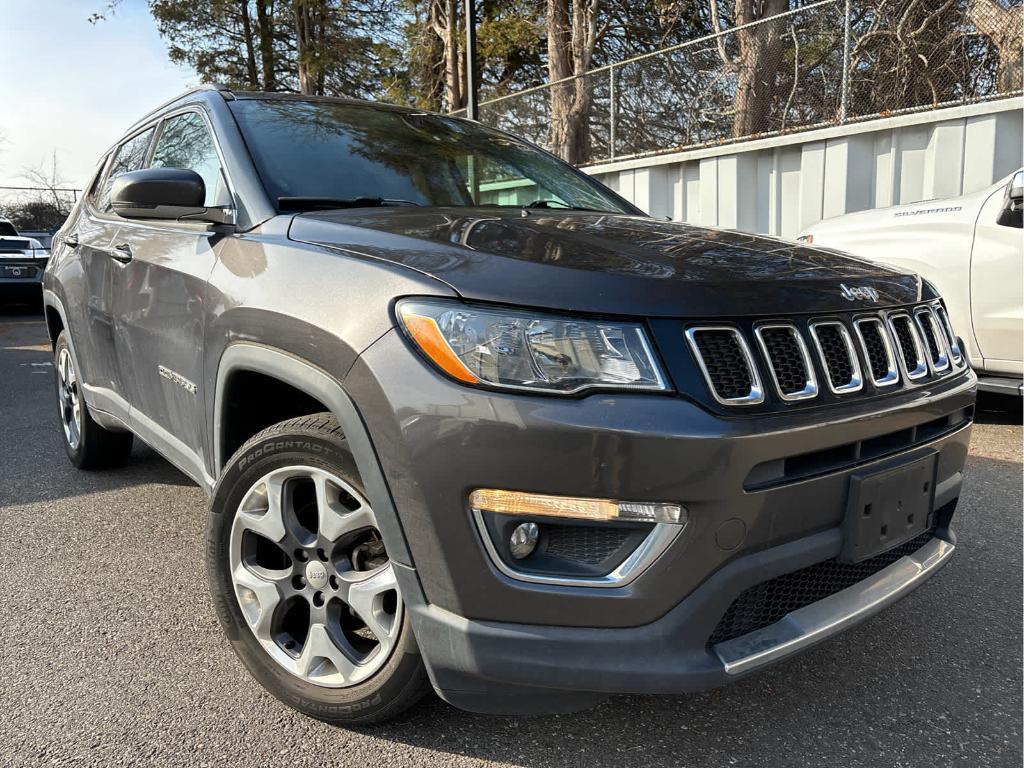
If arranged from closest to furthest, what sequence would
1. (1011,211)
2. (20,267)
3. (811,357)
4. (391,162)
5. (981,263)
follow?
(811,357)
(391,162)
(1011,211)
(981,263)
(20,267)

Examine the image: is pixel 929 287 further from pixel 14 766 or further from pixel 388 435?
pixel 14 766

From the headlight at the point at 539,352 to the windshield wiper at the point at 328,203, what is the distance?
927 millimetres

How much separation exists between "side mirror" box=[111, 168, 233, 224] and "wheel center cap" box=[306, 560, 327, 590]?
103 centimetres

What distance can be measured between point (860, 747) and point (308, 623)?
1.41 metres

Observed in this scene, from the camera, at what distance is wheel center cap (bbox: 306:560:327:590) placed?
2.00m

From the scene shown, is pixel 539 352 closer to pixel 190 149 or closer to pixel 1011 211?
pixel 190 149

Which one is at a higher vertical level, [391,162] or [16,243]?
[391,162]

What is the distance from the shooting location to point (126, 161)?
3.84 metres

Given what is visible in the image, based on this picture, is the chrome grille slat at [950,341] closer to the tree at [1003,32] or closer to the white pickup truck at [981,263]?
the white pickup truck at [981,263]

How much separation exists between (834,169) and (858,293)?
310 inches

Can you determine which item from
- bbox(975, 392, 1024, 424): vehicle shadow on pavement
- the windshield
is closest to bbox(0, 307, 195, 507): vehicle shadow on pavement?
the windshield

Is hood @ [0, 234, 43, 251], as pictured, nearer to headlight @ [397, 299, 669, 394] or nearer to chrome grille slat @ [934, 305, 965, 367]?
headlight @ [397, 299, 669, 394]

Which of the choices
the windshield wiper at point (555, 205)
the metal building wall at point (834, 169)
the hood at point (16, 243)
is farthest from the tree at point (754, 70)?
the hood at point (16, 243)

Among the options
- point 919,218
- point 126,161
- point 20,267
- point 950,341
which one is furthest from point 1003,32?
point 20,267
